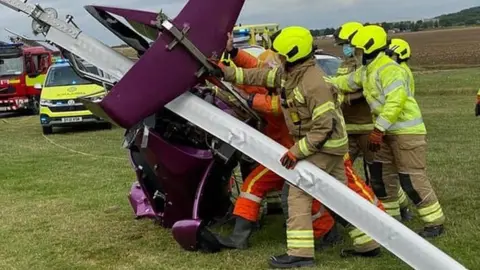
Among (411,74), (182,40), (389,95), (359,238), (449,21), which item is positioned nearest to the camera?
(182,40)

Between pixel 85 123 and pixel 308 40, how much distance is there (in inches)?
534

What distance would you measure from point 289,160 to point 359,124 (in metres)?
2.07

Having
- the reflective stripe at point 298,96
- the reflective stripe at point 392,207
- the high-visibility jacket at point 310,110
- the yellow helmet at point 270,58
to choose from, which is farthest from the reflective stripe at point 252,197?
the reflective stripe at point 392,207

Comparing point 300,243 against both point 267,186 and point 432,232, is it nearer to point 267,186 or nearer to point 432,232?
point 267,186

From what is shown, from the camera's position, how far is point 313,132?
5090mm

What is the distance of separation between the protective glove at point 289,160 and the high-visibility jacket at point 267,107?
0.88 metres

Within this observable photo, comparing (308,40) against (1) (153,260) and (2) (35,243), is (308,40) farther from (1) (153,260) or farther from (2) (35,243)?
(2) (35,243)

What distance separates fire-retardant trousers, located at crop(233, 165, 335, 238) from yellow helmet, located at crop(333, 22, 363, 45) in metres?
1.47

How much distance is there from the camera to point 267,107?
5.61 m

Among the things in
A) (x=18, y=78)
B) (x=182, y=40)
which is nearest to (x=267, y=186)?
(x=182, y=40)

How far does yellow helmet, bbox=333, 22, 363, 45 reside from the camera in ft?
21.0

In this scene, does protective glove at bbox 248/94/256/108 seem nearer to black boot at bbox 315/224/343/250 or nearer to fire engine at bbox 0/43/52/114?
black boot at bbox 315/224/343/250

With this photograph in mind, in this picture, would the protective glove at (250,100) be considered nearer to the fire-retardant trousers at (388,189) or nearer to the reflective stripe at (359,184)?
the reflective stripe at (359,184)

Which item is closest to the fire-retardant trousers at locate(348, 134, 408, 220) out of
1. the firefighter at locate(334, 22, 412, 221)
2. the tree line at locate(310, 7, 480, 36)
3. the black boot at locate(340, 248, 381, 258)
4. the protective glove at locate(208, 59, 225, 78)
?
the firefighter at locate(334, 22, 412, 221)
